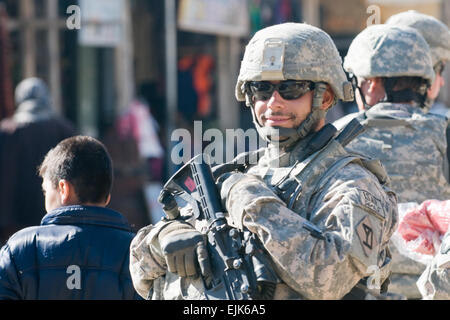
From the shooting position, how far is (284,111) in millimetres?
3770

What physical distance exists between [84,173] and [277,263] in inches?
49.7

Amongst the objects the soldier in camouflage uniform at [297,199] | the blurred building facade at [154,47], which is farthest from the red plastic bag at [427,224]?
the blurred building facade at [154,47]

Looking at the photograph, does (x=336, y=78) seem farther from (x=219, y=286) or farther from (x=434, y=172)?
(x=434, y=172)

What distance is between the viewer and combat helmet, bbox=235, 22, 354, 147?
3.77 meters

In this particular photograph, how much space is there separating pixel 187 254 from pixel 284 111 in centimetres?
62

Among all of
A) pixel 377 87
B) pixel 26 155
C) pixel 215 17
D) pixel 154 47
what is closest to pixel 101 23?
pixel 215 17

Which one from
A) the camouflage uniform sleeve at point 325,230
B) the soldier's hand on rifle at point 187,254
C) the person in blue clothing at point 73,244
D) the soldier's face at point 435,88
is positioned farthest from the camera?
the soldier's face at point 435,88

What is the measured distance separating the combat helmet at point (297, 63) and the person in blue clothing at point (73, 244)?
799 millimetres

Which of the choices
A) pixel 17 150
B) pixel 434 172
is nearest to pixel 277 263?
pixel 434 172

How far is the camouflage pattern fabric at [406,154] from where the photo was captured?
5.14 metres

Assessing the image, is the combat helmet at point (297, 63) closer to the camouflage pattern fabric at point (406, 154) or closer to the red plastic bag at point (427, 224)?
the red plastic bag at point (427, 224)

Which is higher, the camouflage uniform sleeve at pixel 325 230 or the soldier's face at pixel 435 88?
the soldier's face at pixel 435 88

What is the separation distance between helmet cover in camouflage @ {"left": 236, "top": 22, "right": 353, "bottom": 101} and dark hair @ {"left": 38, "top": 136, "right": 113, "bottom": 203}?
783 mm

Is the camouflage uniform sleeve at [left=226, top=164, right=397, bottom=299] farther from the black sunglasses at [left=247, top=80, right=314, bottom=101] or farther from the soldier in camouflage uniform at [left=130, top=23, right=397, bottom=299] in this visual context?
the black sunglasses at [left=247, top=80, right=314, bottom=101]
